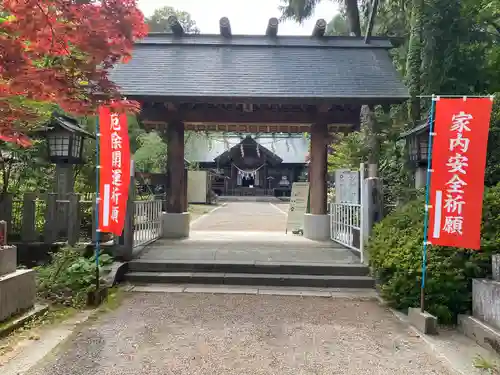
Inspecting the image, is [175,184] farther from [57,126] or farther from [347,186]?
[347,186]

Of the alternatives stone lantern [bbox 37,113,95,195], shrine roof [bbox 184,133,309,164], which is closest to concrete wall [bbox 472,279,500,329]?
stone lantern [bbox 37,113,95,195]

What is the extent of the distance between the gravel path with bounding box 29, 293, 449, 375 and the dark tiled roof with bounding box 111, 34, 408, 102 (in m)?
4.51

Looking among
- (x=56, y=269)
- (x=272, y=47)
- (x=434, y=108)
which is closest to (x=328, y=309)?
(x=434, y=108)

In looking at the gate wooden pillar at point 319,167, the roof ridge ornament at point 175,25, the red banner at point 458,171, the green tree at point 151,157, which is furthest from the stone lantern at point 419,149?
the green tree at point 151,157

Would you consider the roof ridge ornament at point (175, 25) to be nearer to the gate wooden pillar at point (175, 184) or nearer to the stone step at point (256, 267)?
the gate wooden pillar at point (175, 184)

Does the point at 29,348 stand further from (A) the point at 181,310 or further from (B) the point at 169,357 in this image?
(A) the point at 181,310

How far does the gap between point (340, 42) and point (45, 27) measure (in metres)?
8.55

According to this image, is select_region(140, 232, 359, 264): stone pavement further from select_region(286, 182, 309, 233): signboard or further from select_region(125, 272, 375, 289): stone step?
select_region(286, 182, 309, 233): signboard

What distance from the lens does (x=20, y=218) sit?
7395 millimetres

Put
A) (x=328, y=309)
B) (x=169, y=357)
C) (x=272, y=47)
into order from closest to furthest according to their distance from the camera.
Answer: (x=169, y=357)
(x=328, y=309)
(x=272, y=47)

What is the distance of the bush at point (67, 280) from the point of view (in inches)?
215

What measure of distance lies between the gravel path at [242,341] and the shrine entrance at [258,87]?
4.27 meters

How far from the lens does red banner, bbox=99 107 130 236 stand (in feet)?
19.3

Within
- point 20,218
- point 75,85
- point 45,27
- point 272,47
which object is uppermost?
point 272,47
